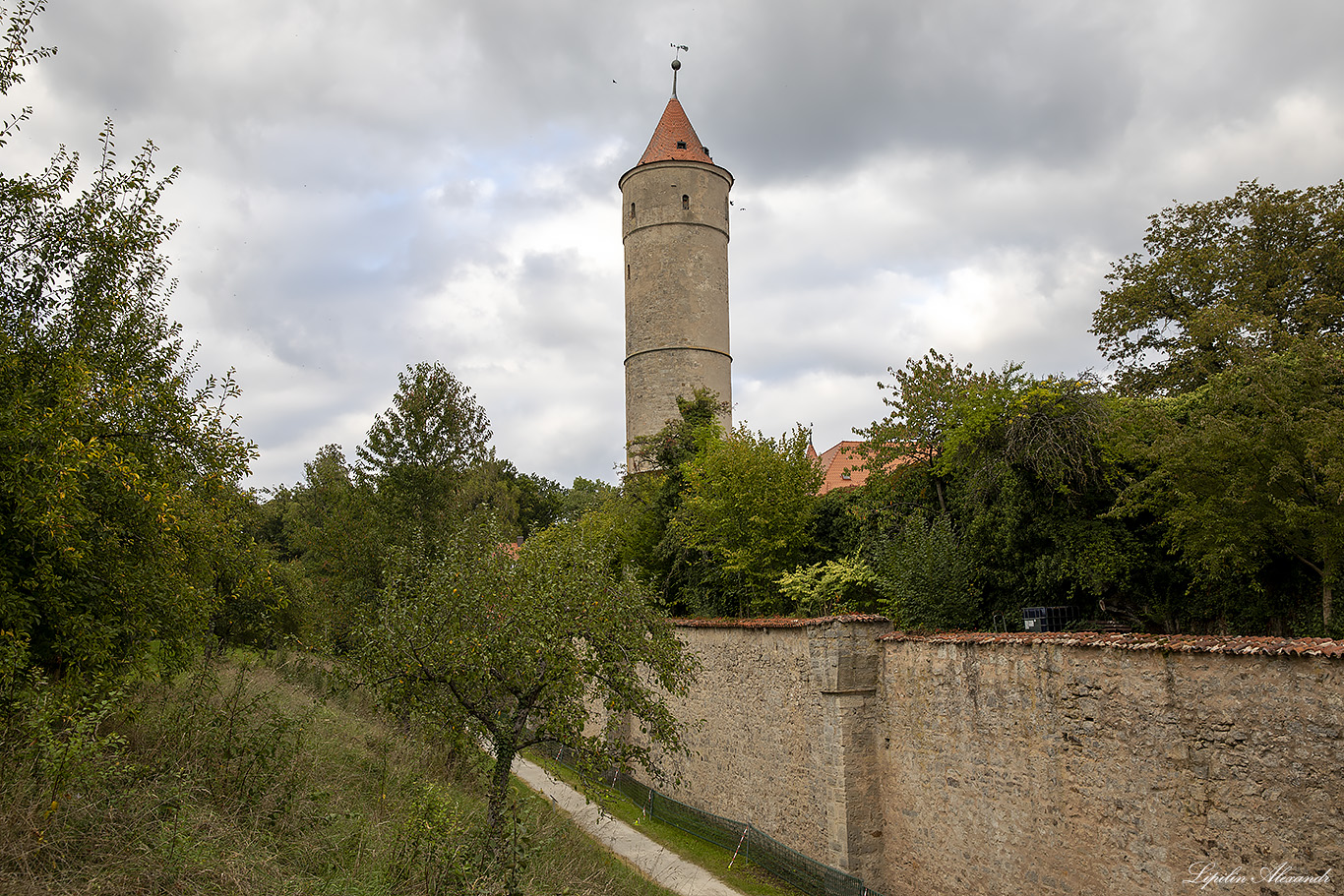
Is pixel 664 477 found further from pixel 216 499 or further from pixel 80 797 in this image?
pixel 80 797

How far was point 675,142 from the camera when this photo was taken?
108 feet

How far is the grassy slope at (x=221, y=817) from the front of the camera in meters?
6.08

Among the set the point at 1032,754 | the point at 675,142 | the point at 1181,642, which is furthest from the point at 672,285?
the point at 1181,642

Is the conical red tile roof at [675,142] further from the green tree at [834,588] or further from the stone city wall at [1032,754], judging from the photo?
the stone city wall at [1032,754]

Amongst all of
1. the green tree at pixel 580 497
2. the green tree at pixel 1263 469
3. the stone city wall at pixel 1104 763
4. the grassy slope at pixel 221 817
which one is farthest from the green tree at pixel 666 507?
the green tree at pixel 580 497

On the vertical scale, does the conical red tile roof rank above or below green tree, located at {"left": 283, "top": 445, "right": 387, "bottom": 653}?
above

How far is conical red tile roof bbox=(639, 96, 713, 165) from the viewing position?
32.4 meters

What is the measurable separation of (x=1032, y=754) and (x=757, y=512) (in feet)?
28.7

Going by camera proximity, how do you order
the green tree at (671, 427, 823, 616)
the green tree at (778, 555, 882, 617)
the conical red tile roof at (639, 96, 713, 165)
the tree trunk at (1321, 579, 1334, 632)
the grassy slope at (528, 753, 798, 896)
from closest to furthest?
the tree trunk at (1321, 579, 1334, 632) → the grassy slope at (528, 753, 798, 896) → the green tree at (778, 555, 882, 617) → the green tree at (671, 427, 823, 616) → the conical red tile roof at (639, 96, 713, 165)

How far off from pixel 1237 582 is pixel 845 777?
256 inches

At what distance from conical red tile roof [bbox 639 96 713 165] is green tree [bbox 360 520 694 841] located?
2463 cm

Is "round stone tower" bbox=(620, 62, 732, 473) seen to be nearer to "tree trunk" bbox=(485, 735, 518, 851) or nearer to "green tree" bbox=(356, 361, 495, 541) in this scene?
"green tree" bbox=(356, 361, 495, 541)

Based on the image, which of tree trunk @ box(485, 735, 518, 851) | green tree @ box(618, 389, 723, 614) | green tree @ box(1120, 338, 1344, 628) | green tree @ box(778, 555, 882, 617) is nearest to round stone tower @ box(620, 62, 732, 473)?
green tree @ box(618, 389, 723, 614)

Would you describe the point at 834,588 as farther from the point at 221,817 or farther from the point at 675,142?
the point at 675,142
